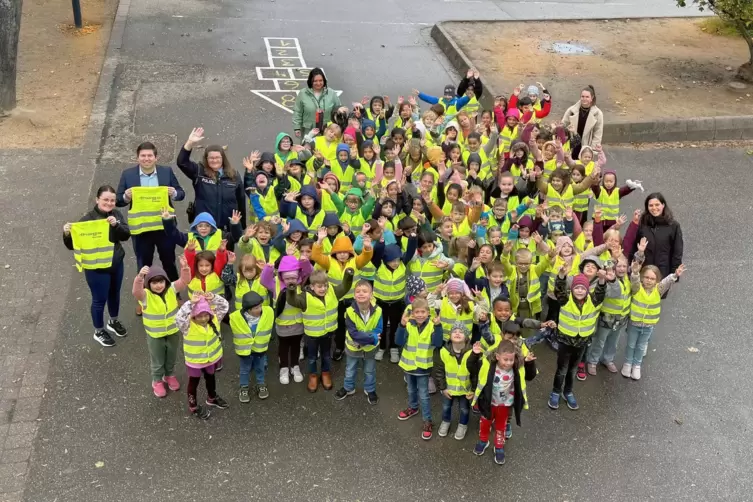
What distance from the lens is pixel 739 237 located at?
9945 mm

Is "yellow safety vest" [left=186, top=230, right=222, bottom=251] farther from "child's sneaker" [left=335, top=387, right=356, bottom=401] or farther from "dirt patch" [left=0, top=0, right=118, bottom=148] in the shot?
"dirt patch" [left=0, top=0, right=118, bottom=148]

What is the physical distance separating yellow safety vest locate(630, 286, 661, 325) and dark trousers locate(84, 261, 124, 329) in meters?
5.13

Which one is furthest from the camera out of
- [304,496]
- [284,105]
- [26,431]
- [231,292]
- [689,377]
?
[284,105]

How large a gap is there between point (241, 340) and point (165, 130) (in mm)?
6896

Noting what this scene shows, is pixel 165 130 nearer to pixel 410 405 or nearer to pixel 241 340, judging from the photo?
pixel 241 340

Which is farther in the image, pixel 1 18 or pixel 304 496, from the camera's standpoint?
pixel 1 18

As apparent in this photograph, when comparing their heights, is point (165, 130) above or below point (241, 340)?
below

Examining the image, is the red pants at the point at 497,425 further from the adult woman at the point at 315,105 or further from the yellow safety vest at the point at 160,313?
the adult woman at the point at 315,105

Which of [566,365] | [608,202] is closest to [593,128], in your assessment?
[608,202]

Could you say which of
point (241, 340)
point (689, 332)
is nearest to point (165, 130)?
point (241, 340)

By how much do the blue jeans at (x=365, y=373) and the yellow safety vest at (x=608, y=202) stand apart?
12.1ft

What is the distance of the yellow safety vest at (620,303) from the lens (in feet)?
22.1

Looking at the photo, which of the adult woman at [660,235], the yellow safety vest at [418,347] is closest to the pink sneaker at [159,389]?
the yellow safety vest at [418,347]

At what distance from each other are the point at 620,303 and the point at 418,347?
83.7 inches
